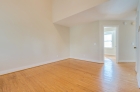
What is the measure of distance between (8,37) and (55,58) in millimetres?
2689

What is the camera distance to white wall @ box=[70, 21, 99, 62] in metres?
4.46

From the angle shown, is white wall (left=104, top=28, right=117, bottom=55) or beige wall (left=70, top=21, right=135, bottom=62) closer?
beige wall (left=70, top=21, right=135, bottom=62)

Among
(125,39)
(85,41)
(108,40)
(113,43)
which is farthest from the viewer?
(108,40)

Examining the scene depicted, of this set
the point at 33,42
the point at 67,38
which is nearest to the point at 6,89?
the point at 33,42

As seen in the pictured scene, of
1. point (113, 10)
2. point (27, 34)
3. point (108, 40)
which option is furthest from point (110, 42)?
point (27, 34)

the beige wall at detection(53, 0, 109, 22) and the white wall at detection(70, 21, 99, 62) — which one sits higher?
the beige wall at detection(53, 0, 109, 22)

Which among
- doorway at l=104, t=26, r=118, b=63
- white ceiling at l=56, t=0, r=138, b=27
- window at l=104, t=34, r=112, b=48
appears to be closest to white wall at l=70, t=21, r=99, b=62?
white ceiling at l=56, t=0, r=138, b=27

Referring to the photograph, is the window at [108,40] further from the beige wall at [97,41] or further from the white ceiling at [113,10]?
the white ceiling at [113,10]

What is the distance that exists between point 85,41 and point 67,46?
149cm

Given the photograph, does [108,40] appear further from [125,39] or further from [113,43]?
[125,39]

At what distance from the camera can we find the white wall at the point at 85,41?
4.46 metres

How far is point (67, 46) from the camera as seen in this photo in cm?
574

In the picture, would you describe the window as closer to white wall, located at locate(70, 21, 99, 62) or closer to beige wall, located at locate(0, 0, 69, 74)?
white wall, located at locate(70, 21, 99, 62)

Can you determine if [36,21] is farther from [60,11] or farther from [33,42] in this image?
[60,11]
